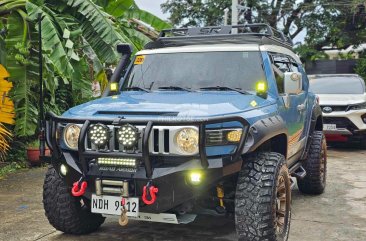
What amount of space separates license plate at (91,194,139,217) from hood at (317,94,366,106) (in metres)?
7.61

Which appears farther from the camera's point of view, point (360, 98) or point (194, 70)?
point (360, 98)

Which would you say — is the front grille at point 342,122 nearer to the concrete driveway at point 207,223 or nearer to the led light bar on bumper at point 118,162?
the concrete driveway at point 207,223

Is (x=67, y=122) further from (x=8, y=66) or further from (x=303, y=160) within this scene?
(x=8, y=66)

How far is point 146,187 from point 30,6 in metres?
4.50

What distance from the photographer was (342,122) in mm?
10367

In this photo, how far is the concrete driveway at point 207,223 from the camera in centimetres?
473

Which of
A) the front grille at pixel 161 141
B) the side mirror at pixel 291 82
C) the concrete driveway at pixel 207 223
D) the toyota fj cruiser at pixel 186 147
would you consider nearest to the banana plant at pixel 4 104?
the concrete driveway at pixel 207 223

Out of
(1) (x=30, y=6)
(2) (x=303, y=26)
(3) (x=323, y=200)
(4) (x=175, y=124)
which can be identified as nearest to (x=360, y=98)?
(3) (x=323, y=200)

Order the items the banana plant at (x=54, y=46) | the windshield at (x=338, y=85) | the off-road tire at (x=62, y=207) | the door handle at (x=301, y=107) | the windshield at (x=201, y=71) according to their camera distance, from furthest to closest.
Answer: the windshield at (x=338, y=85), the banana plant at (x=54, y=46), the door handle at (x=301, y=107), the windshield at (x=201, y=71), the off-road tire at (x=62, y=207)

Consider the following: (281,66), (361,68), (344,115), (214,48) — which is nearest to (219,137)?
(214,48)

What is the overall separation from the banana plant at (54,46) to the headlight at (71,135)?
2834 mm

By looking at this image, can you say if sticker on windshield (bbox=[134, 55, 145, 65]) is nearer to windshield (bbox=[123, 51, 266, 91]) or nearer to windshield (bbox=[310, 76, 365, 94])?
windshield (bbox=[123, 51, 266, 91])

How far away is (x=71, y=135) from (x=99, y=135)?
0.35 meters

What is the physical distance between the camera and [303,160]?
239 inches
